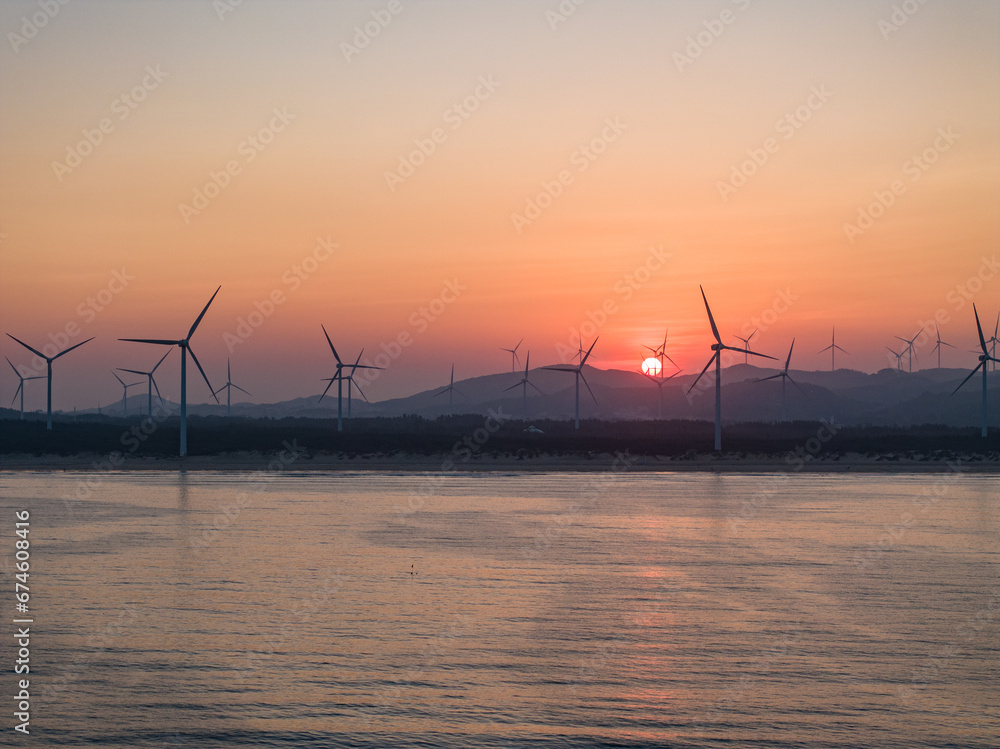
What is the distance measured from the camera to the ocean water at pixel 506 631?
16234mm

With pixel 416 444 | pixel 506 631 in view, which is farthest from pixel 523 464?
pixel 506 631

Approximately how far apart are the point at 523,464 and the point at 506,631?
250ft

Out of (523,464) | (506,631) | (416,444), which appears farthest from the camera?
(416,444)

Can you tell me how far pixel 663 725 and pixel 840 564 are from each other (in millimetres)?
19797

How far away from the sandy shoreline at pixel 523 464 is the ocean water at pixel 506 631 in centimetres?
4339

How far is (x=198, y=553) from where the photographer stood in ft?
115

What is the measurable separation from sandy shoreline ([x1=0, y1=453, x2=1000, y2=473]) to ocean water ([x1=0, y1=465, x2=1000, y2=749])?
4339 centimetres

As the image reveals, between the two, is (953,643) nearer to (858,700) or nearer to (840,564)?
(858,700)

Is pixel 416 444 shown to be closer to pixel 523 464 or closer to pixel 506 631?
pixel 523 464

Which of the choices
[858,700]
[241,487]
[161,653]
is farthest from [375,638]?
[241,487]

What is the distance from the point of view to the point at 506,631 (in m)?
22.8

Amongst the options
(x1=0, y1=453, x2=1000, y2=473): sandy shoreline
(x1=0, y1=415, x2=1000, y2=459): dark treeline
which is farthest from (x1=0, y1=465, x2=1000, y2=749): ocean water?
(x1=0, y1=415, x2=1000, y2=459): dark treeline

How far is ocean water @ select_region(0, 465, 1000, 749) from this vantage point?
16234mm

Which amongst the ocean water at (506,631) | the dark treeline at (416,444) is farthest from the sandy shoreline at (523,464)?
the ocean water at (506,631)
